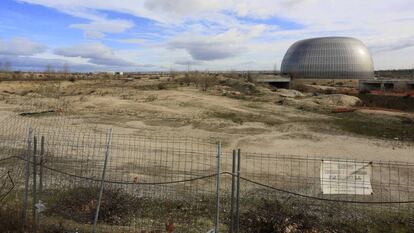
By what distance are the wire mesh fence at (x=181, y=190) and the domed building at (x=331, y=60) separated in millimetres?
112600

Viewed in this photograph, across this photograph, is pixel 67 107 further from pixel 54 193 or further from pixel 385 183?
pixel 385 183

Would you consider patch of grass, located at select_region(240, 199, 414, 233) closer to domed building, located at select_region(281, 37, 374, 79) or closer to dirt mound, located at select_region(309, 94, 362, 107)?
dirt mound, located at select_region(309, 94, 362, 107)

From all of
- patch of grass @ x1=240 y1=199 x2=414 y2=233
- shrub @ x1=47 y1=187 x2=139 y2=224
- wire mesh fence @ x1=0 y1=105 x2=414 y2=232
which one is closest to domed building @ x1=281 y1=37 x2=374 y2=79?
wire mesh fence @ x1=0 y1=105 x2=414 y2=232

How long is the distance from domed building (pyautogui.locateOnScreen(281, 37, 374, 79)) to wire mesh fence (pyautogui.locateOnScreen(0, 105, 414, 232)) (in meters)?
113

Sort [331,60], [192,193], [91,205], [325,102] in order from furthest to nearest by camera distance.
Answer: [331,60] < [325,102] < [192,193] < [91,205]

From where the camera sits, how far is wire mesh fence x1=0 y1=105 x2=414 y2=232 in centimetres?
766

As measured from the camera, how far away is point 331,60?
12731 cm

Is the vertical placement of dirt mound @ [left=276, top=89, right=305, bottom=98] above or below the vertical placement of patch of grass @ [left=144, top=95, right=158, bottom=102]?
above

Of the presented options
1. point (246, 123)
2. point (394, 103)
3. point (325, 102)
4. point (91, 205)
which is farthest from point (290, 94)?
point (91, 205)

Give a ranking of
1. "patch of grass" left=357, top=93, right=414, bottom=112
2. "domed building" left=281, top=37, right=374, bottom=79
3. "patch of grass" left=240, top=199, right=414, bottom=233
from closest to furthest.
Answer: "patch of grass" left=240, top=199, right=414, bottom=233 < "patch of grass" left=357, top=93, right=414, bottom=112 < "domed building" left=281, top=37, right=374, bottom=79

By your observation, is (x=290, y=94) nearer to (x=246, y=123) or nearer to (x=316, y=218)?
(x=246, y=123)

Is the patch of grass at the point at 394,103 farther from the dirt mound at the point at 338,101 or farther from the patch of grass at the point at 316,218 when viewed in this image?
the patch of grass at the point at 316,218

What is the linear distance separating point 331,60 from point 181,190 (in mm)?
124536

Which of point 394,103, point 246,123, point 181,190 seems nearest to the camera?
point 181,190
